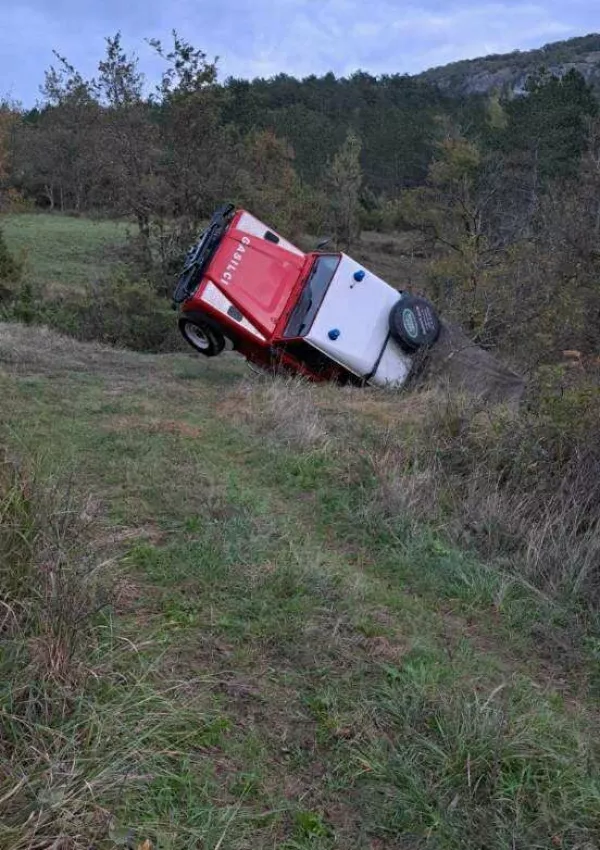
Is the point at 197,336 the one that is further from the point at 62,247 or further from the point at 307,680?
the point at 62,247

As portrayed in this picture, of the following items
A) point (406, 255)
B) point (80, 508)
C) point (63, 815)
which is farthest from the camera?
point (406, 255)

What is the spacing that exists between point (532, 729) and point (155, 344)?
485 inches

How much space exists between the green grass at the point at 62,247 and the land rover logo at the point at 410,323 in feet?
38.6

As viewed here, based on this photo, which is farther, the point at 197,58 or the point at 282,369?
the point at 197,58

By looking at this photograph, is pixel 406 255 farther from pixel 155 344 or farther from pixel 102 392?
pixel 102 392

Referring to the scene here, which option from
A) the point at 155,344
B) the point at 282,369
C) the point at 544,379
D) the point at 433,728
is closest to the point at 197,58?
the point at 155,344

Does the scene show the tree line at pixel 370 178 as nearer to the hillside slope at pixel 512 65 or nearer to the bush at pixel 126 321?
the bush at pixel 126 321

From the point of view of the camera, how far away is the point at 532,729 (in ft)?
9.88

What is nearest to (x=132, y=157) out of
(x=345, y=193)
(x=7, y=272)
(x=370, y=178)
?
(x=7, y=272)

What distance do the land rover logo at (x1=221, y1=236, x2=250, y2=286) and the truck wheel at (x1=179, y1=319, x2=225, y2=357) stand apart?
0.69 meters

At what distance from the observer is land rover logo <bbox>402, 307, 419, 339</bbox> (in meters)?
9.31

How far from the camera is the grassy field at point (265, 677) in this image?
2.50m

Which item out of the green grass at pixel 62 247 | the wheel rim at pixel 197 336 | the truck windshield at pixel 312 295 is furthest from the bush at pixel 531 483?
the green grass at pixel 62 247

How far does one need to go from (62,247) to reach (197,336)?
1826 cm
